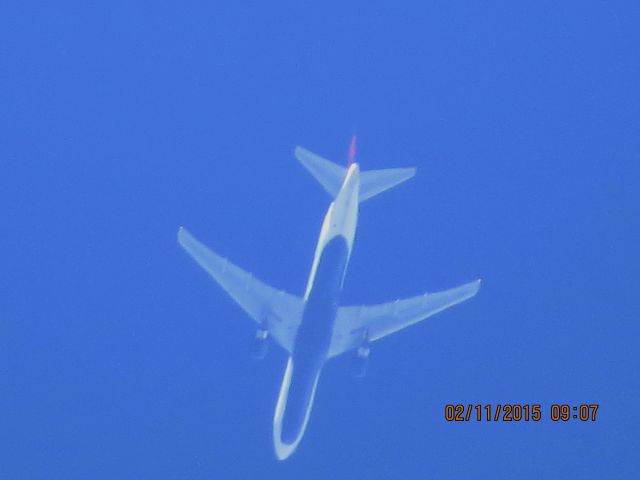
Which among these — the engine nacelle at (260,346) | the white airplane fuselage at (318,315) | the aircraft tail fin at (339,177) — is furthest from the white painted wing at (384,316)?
the aircraft tail fin at (339,177)

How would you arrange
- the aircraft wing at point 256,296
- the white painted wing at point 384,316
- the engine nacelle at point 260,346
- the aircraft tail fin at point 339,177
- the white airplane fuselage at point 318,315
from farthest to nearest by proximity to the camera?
the white painted wing at point 384,316, the aircraft wing at point 256,296, the aircraft tail fin at point 339,177, the engine nacelle at point 260,346, the white airplane fuselage at point 318,315

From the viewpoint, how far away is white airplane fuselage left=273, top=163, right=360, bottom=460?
22000mm

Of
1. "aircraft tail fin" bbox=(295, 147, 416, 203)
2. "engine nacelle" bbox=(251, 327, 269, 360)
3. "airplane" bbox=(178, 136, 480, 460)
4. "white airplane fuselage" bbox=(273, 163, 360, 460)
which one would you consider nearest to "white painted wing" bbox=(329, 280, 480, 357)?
"airplane" bbox=(178, 136, 480, 460)

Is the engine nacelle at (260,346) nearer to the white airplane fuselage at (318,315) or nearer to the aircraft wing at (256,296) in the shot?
the aircraft wing at (256,296)

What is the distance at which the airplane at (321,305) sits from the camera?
22.1 m

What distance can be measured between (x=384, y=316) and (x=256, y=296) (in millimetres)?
3551

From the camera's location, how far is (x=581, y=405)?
25047 millimetres

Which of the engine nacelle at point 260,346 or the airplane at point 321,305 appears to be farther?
the engine nacelle at point 260,346

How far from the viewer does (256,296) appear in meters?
24.0

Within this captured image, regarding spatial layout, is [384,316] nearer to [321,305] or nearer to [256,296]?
[321,305]

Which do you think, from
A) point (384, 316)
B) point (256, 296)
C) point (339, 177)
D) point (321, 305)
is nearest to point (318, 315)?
point (321, 305)

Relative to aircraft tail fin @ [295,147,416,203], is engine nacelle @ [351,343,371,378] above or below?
below

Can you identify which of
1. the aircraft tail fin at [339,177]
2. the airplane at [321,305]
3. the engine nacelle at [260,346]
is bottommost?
the engine nacelle at [260,346]

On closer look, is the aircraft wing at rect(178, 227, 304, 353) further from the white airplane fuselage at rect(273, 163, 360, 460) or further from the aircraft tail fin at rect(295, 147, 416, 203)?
the aircraft tail fin at rect(295, 147, 416, 203)
